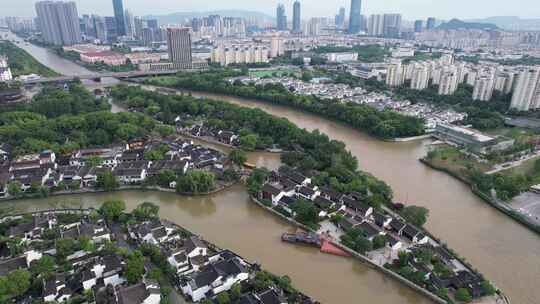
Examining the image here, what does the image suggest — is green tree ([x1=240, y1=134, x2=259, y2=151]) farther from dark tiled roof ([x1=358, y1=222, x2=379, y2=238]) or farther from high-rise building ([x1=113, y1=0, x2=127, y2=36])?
high-rise building ([x1=113, y1=0, x2=127, y2=36])

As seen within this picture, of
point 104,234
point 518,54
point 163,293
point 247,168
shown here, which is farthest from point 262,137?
point 518,54

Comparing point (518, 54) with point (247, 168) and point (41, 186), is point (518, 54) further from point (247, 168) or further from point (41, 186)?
point (41, 186)

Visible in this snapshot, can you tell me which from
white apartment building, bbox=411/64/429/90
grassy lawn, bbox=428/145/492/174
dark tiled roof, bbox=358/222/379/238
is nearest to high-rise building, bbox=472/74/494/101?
white apartment building, bbox=411/64/429/90

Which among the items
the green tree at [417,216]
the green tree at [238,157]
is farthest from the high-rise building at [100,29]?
the green tree at [417,216]

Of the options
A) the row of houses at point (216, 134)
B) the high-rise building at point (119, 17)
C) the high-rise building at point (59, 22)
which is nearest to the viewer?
the row of houses at point (216, 134)

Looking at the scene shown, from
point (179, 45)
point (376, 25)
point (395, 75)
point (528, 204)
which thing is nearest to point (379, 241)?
point (528, 204)

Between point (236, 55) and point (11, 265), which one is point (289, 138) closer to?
point (11, 265)

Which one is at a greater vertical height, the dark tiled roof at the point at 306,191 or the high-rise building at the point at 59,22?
the high-rise building at the point at 59,22

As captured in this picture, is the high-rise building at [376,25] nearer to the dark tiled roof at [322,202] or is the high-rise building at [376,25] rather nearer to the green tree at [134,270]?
the dark tiled roof at [322,202]
